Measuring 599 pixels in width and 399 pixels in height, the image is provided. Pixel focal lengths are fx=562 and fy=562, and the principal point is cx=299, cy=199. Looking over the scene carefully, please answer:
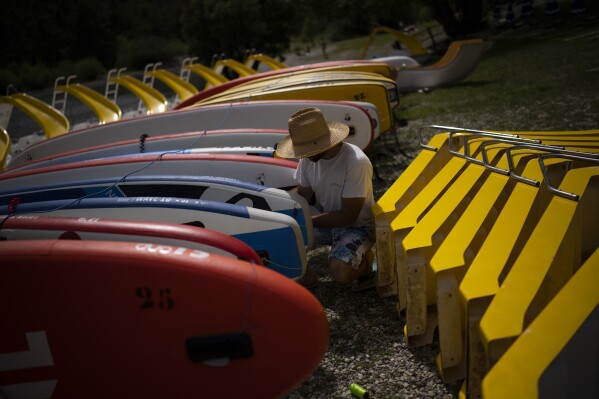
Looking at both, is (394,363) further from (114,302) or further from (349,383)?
(114,302)

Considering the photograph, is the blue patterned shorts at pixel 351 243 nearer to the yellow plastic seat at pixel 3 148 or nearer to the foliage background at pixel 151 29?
the yellow plastic seat at pixel 3 148

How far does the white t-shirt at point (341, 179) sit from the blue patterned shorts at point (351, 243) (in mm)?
71

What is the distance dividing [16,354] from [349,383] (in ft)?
5.05

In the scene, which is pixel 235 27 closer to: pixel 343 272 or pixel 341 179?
pixel 341 179

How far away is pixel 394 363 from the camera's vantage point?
288 centimetres

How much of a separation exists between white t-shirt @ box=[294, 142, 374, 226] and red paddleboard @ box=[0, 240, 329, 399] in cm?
146

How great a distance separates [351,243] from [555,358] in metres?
1.87

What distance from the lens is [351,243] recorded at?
12.1 feet

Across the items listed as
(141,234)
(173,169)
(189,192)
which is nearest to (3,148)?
(173,169)

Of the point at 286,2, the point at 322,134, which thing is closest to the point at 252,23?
the point at 286,2

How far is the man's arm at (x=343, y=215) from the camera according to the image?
3.66 m

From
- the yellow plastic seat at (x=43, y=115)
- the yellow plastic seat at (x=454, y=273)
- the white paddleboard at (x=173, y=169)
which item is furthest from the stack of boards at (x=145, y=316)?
the yellow plastic seat at (x=43, y=115)

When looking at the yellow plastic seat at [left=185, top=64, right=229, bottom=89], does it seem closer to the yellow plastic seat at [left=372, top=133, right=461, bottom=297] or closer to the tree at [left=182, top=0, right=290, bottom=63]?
the tree at [left=182, top=0, right=290, bottom=63]

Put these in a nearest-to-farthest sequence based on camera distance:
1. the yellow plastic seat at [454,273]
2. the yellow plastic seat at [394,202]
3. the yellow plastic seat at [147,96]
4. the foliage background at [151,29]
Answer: the yellow plastic seat at [454,273], the yellow plastic seat at [394,202], the yellow plastic seat at [147,96], the foliage background at [151,29]
